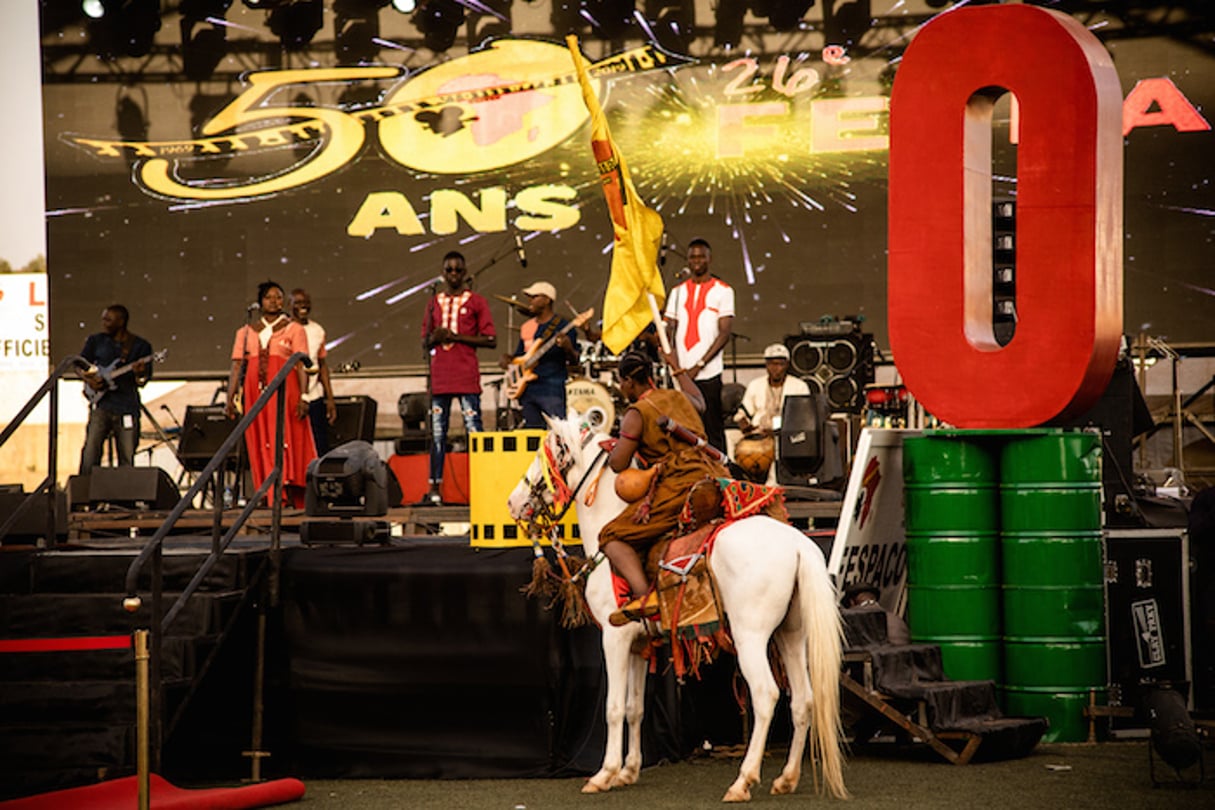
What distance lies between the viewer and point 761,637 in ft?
24.9

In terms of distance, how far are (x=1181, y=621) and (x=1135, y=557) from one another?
1.56 ft

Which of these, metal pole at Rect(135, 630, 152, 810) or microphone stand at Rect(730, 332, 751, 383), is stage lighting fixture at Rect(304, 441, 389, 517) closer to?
metal pole at Rect(135, 630, 152, 810)

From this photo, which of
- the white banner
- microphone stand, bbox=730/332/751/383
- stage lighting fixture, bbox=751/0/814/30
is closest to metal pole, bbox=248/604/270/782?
the white banner

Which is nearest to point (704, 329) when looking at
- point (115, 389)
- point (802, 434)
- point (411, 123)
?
point (802, 434)

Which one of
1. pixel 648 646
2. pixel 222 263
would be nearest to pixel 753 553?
pixel 648 646

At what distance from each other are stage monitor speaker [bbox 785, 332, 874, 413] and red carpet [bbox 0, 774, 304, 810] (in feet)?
27.4

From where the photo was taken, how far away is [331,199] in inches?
752

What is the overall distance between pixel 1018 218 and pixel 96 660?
19.0 ft

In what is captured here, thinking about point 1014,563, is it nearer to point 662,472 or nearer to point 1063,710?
point 1063,710

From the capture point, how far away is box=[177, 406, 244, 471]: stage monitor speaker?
50.6 ft

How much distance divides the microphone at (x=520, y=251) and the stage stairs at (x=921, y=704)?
948 centimetres

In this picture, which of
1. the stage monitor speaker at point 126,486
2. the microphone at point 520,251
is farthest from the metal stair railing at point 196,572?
the microphone at point 520,251

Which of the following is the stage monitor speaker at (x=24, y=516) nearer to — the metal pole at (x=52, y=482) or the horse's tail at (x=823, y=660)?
the metal pole at (x=52, y=482)

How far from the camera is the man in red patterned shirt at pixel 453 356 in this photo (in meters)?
13.1
